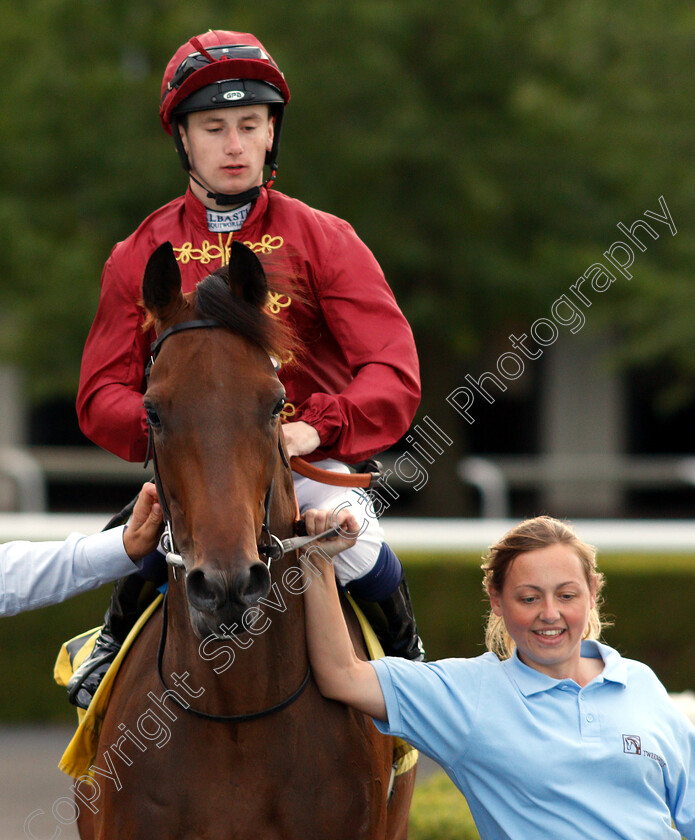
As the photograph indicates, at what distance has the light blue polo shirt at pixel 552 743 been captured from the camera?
252cm

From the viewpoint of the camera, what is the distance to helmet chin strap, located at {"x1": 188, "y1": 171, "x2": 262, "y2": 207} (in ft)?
9.83

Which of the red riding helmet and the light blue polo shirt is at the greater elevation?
the red riding helmet

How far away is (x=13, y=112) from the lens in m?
11.2

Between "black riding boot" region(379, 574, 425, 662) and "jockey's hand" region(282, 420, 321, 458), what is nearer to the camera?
"jockey's hand" region(282, 420, 321, 458)

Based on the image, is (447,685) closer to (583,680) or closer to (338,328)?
(583,680)

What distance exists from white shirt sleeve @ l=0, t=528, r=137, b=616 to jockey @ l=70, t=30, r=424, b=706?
0.27m

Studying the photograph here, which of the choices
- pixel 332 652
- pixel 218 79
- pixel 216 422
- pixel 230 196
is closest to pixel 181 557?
pixel 216 422

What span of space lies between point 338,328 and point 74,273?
337 inches

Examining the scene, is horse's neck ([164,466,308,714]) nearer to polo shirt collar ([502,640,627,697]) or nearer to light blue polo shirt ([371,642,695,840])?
light blue polo shirt ([371,642,695,840])

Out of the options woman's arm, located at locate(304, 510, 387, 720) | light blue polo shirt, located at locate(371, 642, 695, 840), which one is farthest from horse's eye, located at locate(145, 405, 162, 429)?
light blue polo shirt, located at locate(371, 642, 695, 840)

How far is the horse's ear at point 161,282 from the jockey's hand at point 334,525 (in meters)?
0.57

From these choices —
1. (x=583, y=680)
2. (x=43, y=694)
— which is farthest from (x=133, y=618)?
(x=43, y=694)

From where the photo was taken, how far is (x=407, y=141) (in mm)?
11617

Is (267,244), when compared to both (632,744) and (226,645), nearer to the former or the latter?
(226,645)
